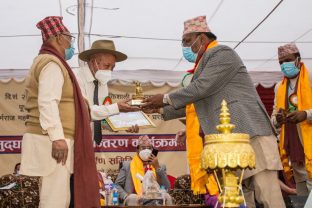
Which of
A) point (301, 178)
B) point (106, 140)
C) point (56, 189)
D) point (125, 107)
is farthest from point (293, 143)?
point (106, 140)

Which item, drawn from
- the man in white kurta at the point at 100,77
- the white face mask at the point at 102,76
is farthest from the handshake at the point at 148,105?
the white face mask at the point at 102,76

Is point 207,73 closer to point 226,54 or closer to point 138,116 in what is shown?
point 226,54

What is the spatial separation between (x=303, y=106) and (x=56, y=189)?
9.84 feet

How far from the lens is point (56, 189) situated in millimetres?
2930

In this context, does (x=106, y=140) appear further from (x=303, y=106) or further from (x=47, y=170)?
(x=47, y=170)

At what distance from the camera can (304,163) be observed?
4938 millimetres

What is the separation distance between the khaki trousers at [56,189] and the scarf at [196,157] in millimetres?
880

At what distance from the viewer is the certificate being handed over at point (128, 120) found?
4.23 metres

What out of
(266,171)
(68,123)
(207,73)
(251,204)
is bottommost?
(251,204)

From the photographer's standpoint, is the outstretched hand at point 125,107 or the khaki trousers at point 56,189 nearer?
the khaki trousers at point 56,189

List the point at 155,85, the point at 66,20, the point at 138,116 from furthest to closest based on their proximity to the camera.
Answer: the point at 155,85
the point at 66,20
the point at 138,116

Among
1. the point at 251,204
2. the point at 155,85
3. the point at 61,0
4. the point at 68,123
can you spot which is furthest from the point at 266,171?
the point at 155,85

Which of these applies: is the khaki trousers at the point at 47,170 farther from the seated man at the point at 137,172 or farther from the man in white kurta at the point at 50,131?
the seated man at the point at 137,172

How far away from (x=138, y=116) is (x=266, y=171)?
156 centimetres
